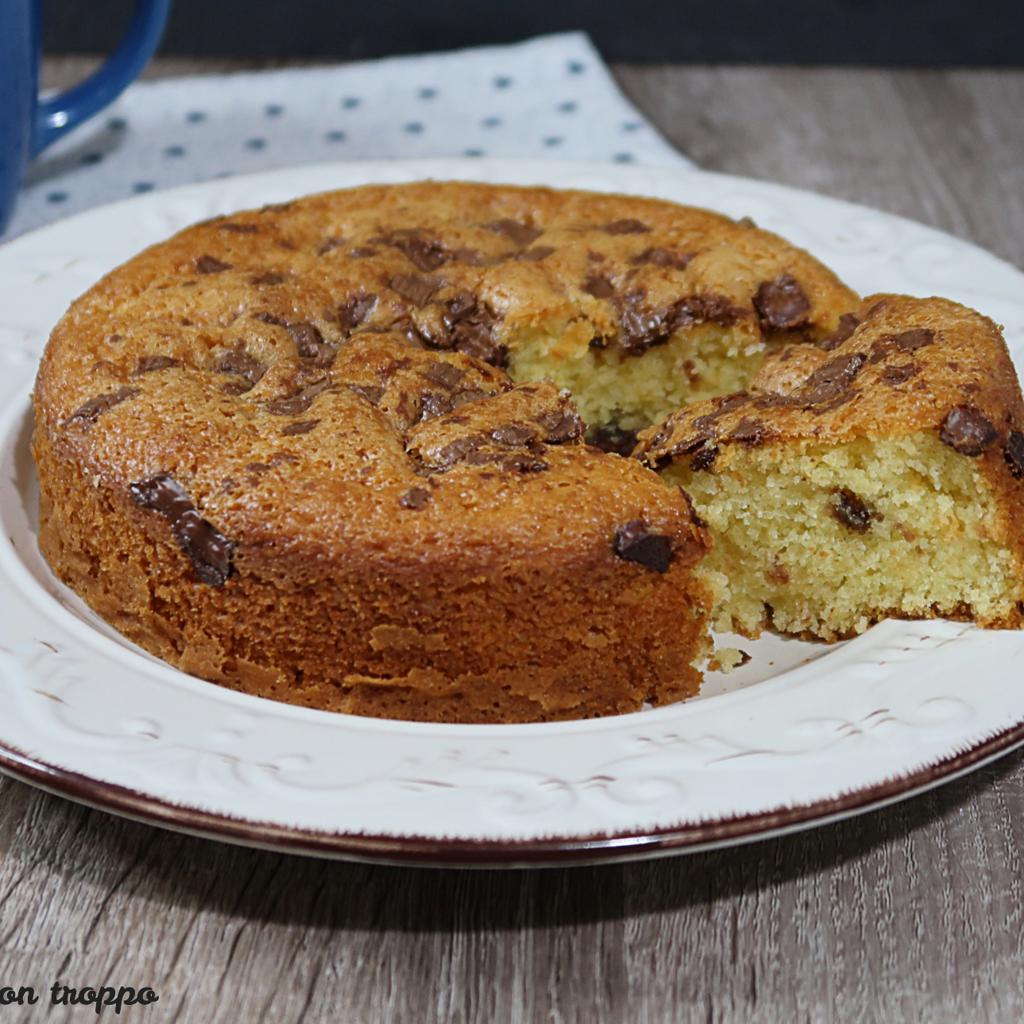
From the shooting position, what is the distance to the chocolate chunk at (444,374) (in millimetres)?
2801

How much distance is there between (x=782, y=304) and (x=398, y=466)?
3.48 feet

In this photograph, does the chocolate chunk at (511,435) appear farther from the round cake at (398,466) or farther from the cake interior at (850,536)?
the cake interior at (850,536)

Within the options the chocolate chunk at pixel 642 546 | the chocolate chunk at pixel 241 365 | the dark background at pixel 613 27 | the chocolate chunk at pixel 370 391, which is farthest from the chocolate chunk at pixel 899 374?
the dark background at pixel 613 27

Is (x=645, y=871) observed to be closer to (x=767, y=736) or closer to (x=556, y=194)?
(x=767, y=736)

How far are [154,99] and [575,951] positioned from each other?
12.2 ft

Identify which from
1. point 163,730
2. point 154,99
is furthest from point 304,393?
point 154,99

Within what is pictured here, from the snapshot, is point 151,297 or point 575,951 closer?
point 575,951

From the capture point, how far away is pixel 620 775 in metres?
2.12

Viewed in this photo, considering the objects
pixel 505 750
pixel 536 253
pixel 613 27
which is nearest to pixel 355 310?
pixel 536 253

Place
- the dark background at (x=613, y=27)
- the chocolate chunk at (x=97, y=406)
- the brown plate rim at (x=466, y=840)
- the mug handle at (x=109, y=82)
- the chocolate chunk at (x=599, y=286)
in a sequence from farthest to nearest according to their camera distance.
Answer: the dark background at (x=613, y=27) → the mug handle at (x=109, y=82) → the chocolate chunk at (x=599, y=286) → the chocolate chunk at (x=97, y=406) → the brown plate rim at (x=466, y=840)

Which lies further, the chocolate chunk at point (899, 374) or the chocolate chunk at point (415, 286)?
the chocolate chunk at point (415, 286)

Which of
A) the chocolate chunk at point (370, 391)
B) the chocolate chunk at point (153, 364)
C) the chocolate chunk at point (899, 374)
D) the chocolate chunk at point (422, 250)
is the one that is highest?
the chocolate chunk at point (153, 364)

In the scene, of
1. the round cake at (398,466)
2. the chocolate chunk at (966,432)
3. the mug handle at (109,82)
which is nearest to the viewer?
the round cake at (398,466)

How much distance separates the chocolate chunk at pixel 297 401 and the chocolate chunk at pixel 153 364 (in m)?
0.23
